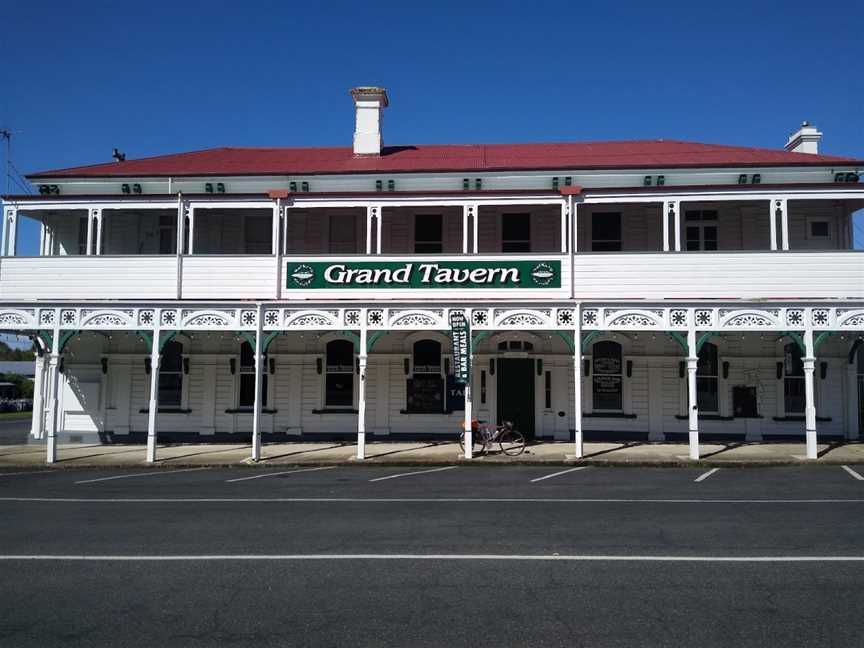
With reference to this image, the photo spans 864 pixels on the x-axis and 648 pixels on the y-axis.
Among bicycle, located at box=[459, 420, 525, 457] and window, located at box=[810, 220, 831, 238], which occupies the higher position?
window, located at box=[810, 220, 831, 238]

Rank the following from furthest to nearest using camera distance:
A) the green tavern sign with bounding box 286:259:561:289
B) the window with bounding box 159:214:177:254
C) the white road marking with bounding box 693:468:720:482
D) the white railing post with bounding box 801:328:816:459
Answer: the window with bounding box 159:214:177:254
the green tavern sign with bounding box 286:259:561:289
the white railing post with bounding box 801:328:816:459
the white road marking with bounding box 693:468:720:482

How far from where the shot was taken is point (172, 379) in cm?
2103

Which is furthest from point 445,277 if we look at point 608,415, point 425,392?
point 608,415

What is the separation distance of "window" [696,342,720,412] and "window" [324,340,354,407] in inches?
398

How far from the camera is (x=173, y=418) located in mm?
20797

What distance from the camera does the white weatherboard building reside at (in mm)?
17484

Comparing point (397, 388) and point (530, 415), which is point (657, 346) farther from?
point (397, 388)

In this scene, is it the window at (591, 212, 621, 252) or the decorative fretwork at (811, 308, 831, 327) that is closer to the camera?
the decorative fretwork at (811, 308, 831, 327)

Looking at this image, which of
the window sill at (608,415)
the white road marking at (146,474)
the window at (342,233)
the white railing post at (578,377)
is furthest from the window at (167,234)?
the window sill at (608,415)

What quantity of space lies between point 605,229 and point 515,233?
2.63 meters

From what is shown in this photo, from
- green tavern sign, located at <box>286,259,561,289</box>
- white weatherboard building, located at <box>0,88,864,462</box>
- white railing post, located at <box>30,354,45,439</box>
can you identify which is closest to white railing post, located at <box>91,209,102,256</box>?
white weatherboard building, located at <box>0,88,864,462</box>

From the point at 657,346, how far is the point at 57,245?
18385 millimetres

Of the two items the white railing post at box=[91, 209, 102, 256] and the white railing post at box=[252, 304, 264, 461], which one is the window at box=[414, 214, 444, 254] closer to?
the white railing post at box=[252, 304, 264, 461]

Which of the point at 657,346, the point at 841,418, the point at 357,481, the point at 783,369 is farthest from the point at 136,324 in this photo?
the point at 841,418
